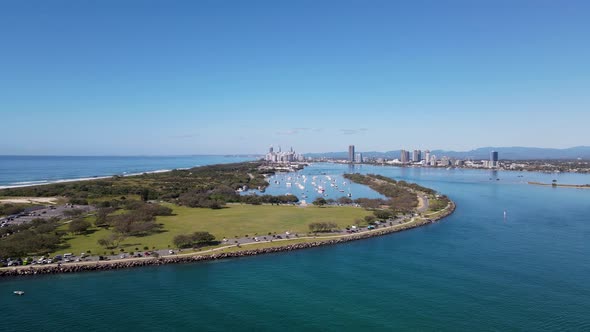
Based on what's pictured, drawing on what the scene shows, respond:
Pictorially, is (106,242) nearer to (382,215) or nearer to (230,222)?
(230,222)

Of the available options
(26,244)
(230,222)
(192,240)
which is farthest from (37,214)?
(192,240)

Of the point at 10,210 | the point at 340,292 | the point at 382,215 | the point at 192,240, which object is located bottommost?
the point at 340,292

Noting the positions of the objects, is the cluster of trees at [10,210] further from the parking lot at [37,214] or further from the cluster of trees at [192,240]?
the cluster of trees at [192,240]

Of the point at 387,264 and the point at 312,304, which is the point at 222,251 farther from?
the point at 387,264

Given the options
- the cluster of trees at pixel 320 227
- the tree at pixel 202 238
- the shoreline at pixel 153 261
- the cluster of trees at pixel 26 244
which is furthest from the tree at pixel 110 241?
the cluster of trees at pixel 320 227

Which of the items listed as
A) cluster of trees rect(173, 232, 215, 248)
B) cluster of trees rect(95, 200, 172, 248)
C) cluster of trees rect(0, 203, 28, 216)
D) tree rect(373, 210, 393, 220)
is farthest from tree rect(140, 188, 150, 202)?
tree rect(373, 210, 393, 220)

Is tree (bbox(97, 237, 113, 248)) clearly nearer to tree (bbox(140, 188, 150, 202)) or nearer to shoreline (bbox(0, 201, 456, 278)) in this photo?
shoreline (bbox(0, 201, 456, 278))
